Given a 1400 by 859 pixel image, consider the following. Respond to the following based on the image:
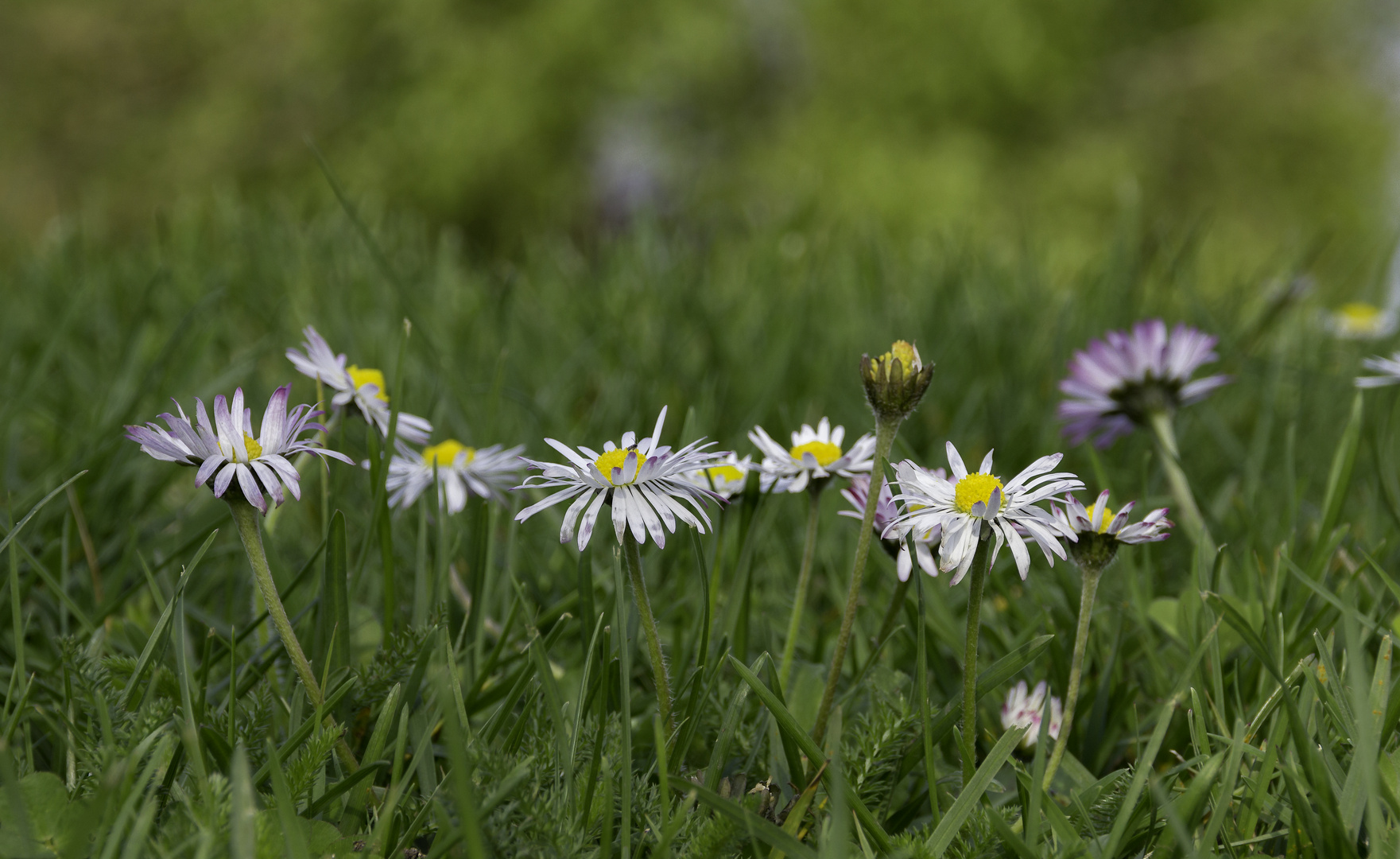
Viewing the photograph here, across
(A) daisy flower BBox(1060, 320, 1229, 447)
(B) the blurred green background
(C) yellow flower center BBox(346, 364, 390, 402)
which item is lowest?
(C) yellow flower center BBox(346, 364, 390, 402)

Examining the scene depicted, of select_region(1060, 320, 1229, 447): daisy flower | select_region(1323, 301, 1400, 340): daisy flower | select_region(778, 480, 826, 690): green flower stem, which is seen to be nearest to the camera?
select_region(778, 480, 826, 690): green flower stem

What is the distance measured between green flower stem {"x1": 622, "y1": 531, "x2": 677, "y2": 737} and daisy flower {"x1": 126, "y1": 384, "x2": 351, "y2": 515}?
253mm

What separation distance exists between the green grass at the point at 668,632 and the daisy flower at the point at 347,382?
104mm

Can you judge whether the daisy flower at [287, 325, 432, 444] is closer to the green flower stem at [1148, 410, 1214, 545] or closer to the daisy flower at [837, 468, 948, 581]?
the daisy flower at [837, 468, 948, 581]

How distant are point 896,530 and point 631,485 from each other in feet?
0.76

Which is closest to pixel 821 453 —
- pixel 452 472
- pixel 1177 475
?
pixel 452 472

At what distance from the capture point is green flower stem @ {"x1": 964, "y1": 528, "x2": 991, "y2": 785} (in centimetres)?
82

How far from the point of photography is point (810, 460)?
0.98 metres

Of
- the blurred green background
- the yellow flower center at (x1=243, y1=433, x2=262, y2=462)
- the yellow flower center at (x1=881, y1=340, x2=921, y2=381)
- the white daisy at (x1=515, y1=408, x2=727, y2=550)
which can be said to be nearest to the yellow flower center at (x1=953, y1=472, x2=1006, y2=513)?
the yellow flower center at (x1=881, y1=340, x2=921, y2=381)

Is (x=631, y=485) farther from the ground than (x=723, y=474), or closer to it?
closer to it

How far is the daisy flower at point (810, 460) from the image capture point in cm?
99

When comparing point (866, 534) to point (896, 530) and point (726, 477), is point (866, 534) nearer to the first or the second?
point (896, 530)

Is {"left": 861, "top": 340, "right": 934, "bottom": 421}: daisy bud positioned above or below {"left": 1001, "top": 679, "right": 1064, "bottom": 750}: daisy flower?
above

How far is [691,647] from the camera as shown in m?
1.01
